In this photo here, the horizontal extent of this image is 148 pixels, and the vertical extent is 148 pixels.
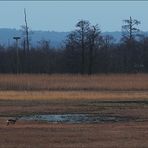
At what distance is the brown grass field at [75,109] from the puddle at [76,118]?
914mm

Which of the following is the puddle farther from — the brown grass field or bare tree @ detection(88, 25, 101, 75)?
bare tree @ detection(88, 25, 101, 75)

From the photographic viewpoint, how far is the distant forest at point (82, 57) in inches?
2960

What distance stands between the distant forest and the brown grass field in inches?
842

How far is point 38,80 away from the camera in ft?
170

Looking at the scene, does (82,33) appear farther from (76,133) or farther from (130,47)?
(76,133)

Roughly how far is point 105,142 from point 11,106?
17325 mm

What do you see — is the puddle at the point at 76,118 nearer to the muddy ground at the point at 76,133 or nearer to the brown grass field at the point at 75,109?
the muddy ground at the point at 76,133

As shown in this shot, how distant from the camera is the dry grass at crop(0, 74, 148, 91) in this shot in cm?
4881

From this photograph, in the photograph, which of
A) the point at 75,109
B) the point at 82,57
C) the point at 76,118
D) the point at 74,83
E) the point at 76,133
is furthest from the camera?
the point at 82,57

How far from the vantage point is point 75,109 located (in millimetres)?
30500

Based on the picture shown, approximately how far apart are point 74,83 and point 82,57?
25.2 m

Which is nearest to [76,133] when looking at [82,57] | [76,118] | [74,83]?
[76,118]

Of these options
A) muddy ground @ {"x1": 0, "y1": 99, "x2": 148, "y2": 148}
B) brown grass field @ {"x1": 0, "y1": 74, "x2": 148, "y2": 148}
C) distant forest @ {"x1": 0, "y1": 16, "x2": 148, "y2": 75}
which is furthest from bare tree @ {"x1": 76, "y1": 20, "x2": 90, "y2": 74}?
muddy ground @ {"x1": 0, "y1": 99, "x2": 148, "y2": 148}

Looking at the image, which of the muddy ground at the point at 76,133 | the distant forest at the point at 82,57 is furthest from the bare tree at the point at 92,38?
the muddy ground at the point at 76,133
